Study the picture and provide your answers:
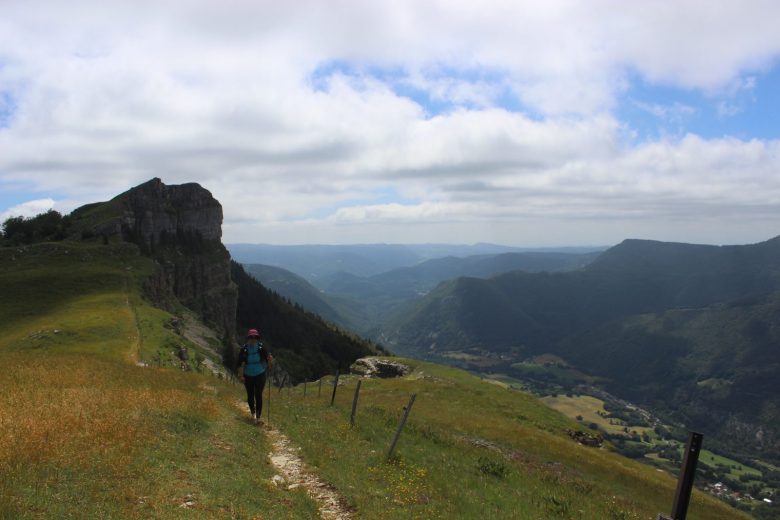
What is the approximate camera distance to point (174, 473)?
1427cm

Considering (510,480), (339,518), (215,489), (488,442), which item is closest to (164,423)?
(215,489)

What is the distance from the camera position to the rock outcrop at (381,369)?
8681 cm

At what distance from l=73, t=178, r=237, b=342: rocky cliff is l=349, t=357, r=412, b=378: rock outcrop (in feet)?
99.6

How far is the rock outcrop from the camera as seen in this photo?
285ft

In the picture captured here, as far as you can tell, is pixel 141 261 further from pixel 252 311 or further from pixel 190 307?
pixel 252 311

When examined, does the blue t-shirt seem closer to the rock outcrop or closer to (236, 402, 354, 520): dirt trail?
(236, 402, 354, 520): dirt trail

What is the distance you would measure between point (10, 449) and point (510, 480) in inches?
740

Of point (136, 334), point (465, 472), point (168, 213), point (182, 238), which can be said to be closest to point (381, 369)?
point (136, 334)

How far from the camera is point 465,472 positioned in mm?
20656

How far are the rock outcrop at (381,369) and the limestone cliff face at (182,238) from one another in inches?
1148

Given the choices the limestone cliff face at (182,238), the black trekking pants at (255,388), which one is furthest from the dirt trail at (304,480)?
the limestone cliff face at (182,238)

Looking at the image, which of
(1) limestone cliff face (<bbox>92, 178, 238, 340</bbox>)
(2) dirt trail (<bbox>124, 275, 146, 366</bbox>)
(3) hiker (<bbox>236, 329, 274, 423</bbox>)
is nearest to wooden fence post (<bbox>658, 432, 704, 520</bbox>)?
(3) hiker (<bbox>236, 329, 274, 423</bbox>)

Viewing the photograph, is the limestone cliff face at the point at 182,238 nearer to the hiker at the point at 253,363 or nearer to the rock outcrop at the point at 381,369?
the rock outcrop at the point at 381,369

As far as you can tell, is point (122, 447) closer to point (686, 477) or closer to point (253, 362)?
point (253, 362)
